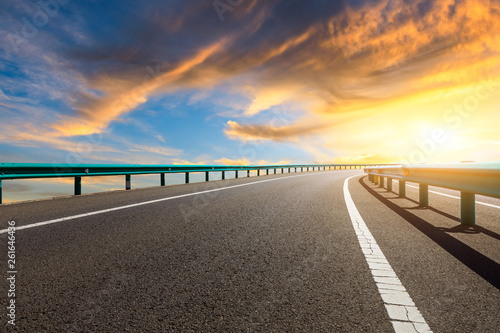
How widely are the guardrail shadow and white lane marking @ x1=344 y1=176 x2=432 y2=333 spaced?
34.0 inches

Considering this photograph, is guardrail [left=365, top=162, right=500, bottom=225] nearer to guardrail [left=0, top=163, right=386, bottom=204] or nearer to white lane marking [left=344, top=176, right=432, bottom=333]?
white lane marking [left=344, top=176, right=432, bottom=333]

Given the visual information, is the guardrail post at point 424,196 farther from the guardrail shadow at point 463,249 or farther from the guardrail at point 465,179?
the guardrail shadow at point 463,249

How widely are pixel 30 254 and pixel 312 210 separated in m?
4.90

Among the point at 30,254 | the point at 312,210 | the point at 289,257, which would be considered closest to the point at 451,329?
the point at 289,257

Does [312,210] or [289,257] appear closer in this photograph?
[289,257]

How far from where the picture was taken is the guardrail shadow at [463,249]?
2.98 metres

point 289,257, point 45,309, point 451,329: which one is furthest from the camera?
point 289,257

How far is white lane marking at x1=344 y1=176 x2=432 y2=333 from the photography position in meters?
1.98

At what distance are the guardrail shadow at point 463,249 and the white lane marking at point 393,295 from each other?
86 cm

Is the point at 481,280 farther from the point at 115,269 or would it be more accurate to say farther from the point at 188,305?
the point at 115,269

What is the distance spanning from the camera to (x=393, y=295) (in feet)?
7.92

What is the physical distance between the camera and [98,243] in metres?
3.81

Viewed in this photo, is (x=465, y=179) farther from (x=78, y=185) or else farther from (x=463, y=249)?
(x=78, y=185)

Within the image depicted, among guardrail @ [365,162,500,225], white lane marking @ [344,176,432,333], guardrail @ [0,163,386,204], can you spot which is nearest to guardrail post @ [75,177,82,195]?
guardrail @ [0,163,386,204]
